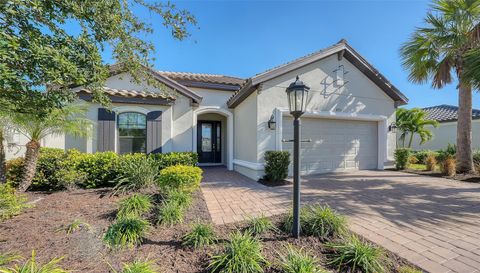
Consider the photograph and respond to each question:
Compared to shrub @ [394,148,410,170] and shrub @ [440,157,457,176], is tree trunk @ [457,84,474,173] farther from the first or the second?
shrub @ [394,148,410,170]

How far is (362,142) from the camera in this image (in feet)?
33.8

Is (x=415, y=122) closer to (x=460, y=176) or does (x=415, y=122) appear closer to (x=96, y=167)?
(x=460, y=176)

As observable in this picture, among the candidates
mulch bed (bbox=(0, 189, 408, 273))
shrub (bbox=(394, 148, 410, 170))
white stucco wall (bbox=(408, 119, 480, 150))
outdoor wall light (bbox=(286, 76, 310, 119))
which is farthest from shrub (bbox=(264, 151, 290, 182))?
white stucco wall (bbox=(408, 119, 480, 150))

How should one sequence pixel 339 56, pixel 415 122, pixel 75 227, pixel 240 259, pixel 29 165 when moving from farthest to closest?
pixel 415 122, pixel 339 56, pixel 29 165, pixel 75 227, pixel 240 259

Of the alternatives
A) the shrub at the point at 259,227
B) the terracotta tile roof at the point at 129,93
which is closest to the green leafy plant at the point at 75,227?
the shrub at the point at 259,227

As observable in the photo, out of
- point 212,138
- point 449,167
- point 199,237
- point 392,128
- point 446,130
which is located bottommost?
point 199,237

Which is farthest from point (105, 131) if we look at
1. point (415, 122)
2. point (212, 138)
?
point (415, 122)

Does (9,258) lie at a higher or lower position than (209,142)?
lower

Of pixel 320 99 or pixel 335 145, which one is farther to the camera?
pixel 335 145

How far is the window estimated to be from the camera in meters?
8.35

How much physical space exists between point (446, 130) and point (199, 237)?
77.4 ft

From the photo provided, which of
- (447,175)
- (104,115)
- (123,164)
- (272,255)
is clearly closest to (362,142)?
(447,175)

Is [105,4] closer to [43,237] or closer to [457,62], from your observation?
[43,237]

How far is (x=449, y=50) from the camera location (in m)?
8.58
